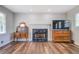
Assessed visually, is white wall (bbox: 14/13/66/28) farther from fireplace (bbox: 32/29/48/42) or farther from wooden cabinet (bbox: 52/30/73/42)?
wooden cabinet (bbox: 52/30/73/42)

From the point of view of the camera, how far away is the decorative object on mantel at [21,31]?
31.8 ft

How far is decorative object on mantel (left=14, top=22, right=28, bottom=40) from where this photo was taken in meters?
9.70

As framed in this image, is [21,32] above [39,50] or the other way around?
above

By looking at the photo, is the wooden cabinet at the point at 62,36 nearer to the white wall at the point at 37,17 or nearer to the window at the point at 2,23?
the white wall at the point at 37,17

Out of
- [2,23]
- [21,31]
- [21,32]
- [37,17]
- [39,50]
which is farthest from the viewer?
[37,17]

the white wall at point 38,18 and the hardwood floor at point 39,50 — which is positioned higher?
the white wall at point 38,18

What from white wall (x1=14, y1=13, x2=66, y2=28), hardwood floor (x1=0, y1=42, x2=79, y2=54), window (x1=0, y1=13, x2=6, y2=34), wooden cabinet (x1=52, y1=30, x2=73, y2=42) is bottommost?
hardwood floor (x1=0, y1=42, x2=79, y2=54)

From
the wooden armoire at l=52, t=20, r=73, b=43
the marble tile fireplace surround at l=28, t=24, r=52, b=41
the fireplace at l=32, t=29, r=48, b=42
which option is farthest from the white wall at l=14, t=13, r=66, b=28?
the wooden armoire at l=52, t=20, r=73, b=43

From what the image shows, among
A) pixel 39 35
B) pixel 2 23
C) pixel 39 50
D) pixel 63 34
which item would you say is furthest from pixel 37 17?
pixel 39 50

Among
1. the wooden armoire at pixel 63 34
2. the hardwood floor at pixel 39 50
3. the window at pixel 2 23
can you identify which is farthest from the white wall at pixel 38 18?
the hardwood floor at pixel 39 50

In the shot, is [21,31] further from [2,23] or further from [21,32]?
[2,23]

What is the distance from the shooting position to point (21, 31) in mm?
9992

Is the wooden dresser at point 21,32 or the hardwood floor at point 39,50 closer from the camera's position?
the hardwood floor at point 39,50
